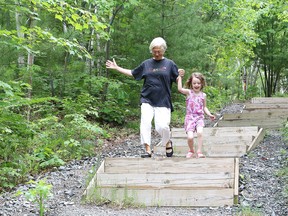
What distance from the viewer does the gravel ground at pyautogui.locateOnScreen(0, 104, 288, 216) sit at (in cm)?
509

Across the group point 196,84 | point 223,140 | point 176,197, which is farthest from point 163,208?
point 223,140

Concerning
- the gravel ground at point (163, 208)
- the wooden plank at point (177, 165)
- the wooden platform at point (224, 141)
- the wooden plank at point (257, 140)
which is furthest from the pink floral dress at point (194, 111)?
the wooden plank at point (257, 140)

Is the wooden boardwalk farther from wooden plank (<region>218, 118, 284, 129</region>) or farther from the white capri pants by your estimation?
wooden plank (<region>218, 118, 284, 129</region>)

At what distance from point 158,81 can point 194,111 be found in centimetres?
87

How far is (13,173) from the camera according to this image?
6.61 metres

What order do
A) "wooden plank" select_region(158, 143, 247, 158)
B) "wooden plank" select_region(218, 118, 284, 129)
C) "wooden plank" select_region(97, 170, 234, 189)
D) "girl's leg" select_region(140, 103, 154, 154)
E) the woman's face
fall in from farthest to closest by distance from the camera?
"wooden plank" select_region(218, 118, 284, 129), "wooden plank" select_region(158, 143, 247, 158), "girl's leg" select_region(140, 103, 154, 154), the woman's face, "wooden plank" select_region(97, 170, 234, 189)

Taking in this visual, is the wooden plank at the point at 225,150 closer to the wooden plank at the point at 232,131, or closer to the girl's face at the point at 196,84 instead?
the wooden plank at the point at 232,131

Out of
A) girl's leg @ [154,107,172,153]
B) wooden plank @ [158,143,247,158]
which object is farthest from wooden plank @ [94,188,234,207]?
wooden plank @ [158,143,247,158]

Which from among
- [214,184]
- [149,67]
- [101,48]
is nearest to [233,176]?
[214,184]

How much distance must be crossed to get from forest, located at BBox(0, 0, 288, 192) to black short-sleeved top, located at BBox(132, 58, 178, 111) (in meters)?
1.10

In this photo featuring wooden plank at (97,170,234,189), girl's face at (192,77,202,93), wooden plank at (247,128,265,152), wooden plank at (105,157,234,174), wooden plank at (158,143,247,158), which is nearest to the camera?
wooden plank at (97,170,234,189)

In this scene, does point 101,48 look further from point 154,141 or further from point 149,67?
point 149,67

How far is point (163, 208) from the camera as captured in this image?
5297 mm

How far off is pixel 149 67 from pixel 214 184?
2.21 meters
